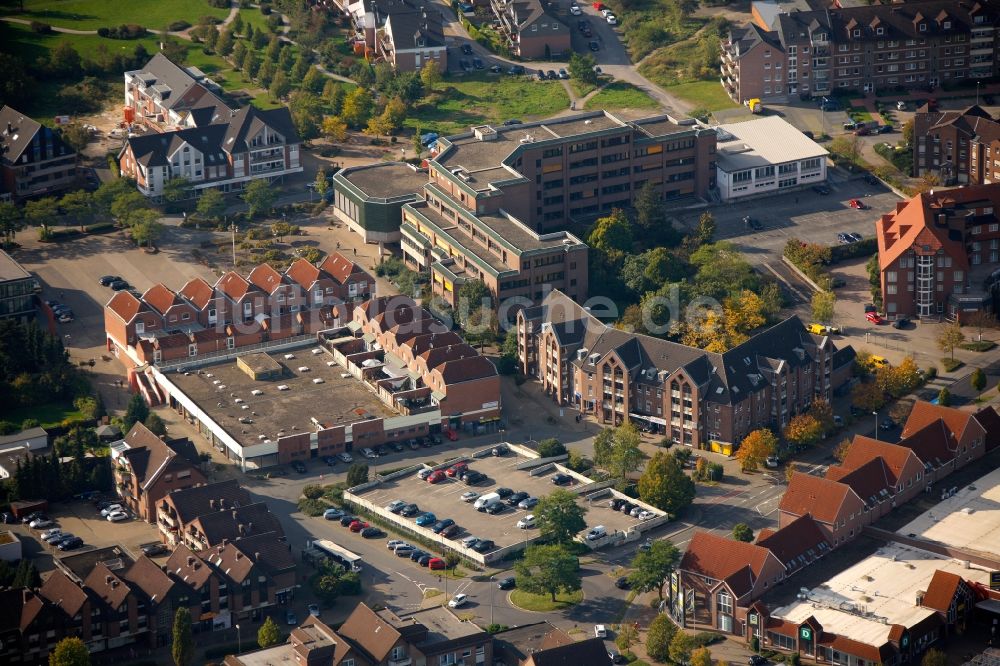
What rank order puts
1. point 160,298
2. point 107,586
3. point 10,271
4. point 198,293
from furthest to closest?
1. point 10,271
2. point 198,293
3. point 160,298
4. point 107,586

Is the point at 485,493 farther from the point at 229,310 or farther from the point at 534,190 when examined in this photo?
the point at 534,190

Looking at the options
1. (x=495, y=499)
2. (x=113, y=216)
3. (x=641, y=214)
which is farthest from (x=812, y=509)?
(x=113, y=216)

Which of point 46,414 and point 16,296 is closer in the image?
point 46,414

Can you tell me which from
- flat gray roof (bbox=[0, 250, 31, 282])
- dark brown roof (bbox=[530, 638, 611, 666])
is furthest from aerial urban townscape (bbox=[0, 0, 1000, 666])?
flat gray roof (bbox=[0, 250, 31, 282])

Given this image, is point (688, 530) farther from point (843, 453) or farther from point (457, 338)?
point (457, 338)

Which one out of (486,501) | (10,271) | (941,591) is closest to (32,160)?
(10,271)

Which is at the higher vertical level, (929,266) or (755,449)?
(929,266)

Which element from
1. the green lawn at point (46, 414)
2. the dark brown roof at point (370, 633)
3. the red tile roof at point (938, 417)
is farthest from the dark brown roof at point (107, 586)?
the red tile roof at point (938, 417)
